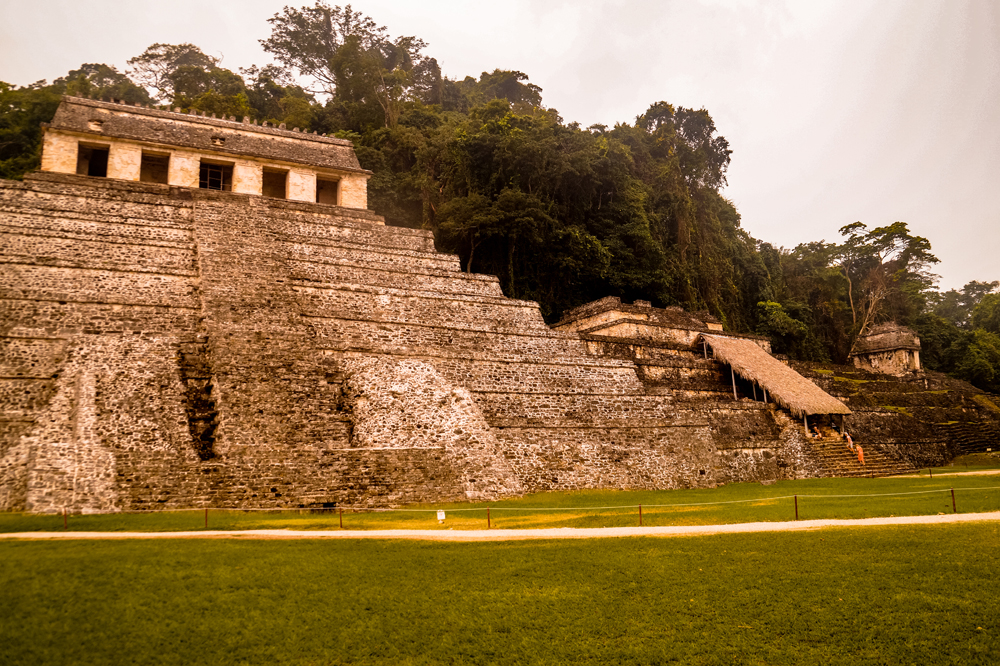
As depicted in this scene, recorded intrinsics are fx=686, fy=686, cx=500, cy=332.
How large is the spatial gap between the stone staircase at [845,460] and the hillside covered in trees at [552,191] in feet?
39.6

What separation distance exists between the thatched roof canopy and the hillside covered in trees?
6.54 metres

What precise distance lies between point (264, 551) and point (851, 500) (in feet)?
37.7

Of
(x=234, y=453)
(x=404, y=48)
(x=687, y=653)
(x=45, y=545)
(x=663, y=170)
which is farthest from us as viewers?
(x=404, y=48)

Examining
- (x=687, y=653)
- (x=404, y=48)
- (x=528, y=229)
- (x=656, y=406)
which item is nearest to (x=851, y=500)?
(x=656, y=406)

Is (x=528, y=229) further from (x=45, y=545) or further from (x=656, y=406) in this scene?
(x=45, y=545)

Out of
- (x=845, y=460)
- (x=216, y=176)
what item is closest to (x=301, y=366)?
(x=216, y=176)

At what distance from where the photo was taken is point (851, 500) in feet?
45.8

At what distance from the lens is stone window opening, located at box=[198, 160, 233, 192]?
2506 centimetres

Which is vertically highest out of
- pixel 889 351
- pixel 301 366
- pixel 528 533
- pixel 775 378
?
pixel 889 351

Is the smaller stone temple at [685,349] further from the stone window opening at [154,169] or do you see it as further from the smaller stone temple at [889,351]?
the stone window opening at [154,169]

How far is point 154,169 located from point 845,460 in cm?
2525

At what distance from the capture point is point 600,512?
12.3 meters

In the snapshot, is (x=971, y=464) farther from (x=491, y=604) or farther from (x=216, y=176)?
(x=216, y=176)

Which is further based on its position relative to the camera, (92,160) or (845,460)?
(92,160)
